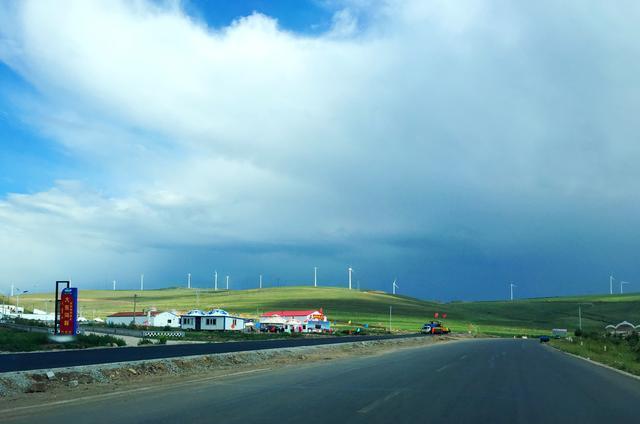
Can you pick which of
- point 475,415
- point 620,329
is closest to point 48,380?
point 475,415

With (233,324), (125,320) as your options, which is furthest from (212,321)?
(125,320)

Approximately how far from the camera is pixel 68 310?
5350 cm

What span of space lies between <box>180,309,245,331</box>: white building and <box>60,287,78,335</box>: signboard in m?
63.0

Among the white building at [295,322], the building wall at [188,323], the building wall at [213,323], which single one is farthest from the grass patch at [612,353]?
the building wall at [188,323]

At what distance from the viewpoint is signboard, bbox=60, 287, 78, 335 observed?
174 ft

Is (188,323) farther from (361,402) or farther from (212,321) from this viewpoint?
(361,402)

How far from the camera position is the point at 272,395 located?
1805cm

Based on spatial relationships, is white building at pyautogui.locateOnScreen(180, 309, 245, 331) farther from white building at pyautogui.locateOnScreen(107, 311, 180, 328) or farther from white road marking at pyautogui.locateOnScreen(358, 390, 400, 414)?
white road marking at pyautogui.locateOnScreen(358, 390, 400, 414)

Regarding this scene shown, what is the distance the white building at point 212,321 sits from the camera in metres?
117

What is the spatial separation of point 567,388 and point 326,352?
2956cm

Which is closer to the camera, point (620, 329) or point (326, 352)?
point (326, 352)

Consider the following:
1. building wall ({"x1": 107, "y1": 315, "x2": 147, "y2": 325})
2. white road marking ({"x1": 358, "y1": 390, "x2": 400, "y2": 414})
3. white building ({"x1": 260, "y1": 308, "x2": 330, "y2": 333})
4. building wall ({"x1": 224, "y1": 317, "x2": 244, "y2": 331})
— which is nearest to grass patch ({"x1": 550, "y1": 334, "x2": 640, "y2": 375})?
white road marking ({"x1": 358, "y1": 390, "x2": 400, "y2": 414})

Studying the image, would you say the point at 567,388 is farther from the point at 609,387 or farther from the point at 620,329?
the point at 620,329

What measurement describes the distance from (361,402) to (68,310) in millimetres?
43830
